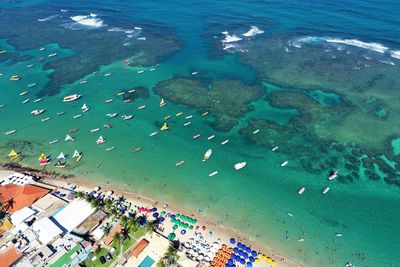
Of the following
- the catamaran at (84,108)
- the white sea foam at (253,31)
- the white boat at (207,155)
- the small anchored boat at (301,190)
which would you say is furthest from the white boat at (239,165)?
the white sea foam at (253,31)

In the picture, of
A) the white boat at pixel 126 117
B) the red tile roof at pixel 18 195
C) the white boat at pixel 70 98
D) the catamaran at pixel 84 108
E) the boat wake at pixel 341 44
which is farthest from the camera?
the boat wake at pixel 341 44

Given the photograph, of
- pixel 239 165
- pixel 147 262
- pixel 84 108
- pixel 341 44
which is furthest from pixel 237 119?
pixel 341 44

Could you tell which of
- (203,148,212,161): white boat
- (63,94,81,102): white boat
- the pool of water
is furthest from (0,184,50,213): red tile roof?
(63,94,81,102): white boat

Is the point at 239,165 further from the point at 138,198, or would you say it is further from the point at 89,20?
the point at 89,20

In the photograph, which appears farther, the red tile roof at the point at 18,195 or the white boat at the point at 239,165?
the white boat at the point at 239,165

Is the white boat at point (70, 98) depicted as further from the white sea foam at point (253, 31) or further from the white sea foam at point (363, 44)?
the white sea foam at point (363, 44)

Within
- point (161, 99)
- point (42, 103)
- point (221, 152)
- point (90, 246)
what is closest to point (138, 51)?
point (161, 99)

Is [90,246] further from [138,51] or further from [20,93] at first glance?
[138,51]
